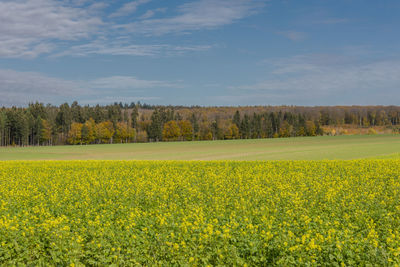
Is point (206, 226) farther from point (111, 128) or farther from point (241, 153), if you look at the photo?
point (111, 128)

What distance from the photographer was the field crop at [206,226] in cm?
827

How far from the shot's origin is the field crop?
27.1ft

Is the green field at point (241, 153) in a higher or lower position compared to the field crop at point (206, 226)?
lower

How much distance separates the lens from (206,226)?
1009 cm

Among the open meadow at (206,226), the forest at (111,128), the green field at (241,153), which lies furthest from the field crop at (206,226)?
the forest at (111,128)

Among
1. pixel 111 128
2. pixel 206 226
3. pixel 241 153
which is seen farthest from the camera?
pixel 111 128

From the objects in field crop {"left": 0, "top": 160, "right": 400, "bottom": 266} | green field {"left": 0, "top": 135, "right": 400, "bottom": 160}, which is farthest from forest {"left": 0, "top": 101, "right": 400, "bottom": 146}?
field crop {"left": 0, "top": 160, "right": 400, "bottom": 266}

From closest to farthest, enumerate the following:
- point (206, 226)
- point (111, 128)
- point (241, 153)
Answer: point (206, 226) < point (241, 153) < point (111, 128)

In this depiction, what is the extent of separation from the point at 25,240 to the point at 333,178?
16144 millimetres

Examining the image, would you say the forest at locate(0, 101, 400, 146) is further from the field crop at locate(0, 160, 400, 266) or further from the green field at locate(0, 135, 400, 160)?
the field crop at locate(0, 160, 400, 266)

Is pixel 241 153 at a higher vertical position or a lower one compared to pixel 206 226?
lower

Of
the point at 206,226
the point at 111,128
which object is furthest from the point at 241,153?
the point at 111,128

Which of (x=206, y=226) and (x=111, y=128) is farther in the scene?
(x=111, y=128)

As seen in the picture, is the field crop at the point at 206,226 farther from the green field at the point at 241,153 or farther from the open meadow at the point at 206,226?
the green field at the point at 241,153
